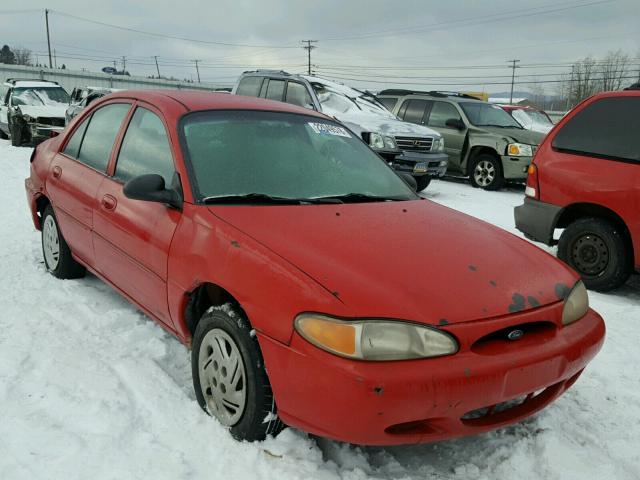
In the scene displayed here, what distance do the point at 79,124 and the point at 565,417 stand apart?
3858mm

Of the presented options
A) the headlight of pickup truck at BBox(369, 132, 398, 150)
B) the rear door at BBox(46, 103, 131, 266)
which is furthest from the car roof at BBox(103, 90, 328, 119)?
the headlight of pickup truck at BBox(369, 132, 398, 150)

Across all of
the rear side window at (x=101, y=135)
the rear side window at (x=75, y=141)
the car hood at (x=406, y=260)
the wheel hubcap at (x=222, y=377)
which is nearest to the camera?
the car hood at (x=406, y=260)

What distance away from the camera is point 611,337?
12.8ft

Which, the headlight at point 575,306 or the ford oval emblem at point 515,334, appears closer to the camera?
the ford oval emblem at point 515,334

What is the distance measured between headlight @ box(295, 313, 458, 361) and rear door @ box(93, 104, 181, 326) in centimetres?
112

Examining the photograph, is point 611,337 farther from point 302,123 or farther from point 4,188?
point 4,188

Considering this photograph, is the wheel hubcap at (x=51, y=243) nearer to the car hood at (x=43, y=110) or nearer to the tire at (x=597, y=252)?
the tire at (x=597, y=252)

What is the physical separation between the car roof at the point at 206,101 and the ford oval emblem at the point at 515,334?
6.65ft

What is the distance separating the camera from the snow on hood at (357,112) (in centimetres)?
948

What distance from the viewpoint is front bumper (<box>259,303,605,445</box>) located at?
1985mm

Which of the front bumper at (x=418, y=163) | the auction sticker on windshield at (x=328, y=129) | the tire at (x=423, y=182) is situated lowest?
the tire at (x=423, y=182)

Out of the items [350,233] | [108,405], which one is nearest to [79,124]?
[108,405]

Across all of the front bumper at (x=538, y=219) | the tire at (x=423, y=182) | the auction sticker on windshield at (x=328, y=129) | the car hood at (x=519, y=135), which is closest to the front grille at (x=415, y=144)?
the tire at (x=423, y=182)

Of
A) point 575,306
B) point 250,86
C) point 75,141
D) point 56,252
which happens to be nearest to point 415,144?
point 250,86
